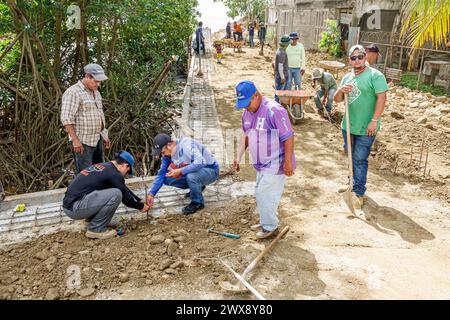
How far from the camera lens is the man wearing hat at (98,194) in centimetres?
395

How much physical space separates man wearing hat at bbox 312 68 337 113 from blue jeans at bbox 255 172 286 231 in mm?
5597

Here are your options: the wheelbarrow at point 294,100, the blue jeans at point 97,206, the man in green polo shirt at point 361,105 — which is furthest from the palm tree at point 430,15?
the blue jeans at point 97,206

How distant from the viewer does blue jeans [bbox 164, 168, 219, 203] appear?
4.47 meters

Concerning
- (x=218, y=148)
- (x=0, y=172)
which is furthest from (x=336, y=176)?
(x=0, y=172)

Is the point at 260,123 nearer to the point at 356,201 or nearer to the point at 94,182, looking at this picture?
the point at 94,182

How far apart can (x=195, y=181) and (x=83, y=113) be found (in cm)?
166

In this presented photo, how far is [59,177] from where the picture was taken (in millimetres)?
6770

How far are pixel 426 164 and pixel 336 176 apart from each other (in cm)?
154

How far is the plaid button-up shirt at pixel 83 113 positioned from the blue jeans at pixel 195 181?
120 centimetres

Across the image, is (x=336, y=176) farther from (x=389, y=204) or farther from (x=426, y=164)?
(x=426, y=164)

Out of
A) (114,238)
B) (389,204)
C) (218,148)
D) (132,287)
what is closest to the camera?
(132,287)

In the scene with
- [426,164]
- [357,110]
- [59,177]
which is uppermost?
[357,110]

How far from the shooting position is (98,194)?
13.0 ft

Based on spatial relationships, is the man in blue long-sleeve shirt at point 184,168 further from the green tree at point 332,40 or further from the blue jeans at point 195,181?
the green tree at point 332,40
